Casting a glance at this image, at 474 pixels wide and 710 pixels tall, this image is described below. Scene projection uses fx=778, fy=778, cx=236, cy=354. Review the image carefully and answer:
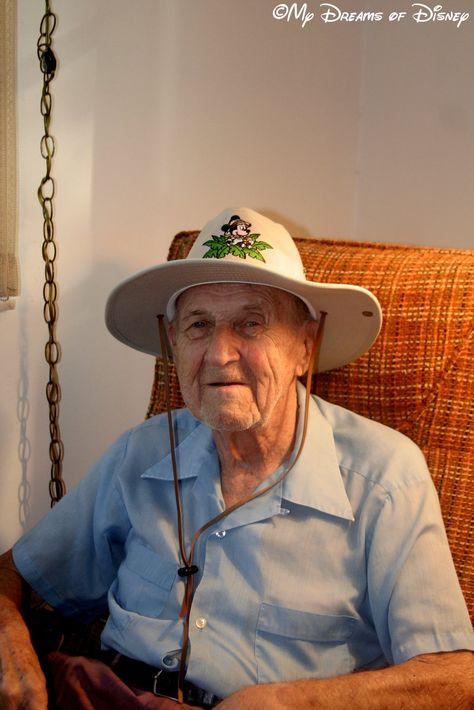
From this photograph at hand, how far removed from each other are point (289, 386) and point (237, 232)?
0.90 ft

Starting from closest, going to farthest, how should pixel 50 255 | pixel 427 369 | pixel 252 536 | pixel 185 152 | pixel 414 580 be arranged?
pixel 414 580 → pixel 252 536 → pixel 427 369 → pixel 50 255 → pixel 185 152

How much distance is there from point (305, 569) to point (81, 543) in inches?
17.5

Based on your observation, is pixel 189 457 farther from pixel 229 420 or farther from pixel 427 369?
pixel 427 369

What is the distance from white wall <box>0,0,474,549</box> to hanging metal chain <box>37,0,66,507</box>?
0.03 meters

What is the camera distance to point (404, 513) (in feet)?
3.82

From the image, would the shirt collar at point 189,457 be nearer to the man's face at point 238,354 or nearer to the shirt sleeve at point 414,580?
the man's face at point 238,354

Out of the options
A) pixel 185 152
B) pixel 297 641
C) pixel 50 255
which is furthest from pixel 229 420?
pixel 185 152

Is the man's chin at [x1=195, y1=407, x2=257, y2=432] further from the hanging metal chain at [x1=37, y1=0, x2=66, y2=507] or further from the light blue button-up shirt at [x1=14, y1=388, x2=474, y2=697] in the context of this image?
the hanging metal chain at [x1=37, y1=0, x2=66, y2=507]

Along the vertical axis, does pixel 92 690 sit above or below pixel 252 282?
below

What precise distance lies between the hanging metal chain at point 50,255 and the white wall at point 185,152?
0.11 feet

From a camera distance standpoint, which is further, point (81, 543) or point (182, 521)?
Result: point (81, 543)

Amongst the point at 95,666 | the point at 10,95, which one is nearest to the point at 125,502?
the point at 95,666

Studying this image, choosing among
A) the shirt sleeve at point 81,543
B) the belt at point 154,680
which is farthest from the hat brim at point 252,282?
the belt at point 154,680

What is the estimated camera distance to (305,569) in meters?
1.19
